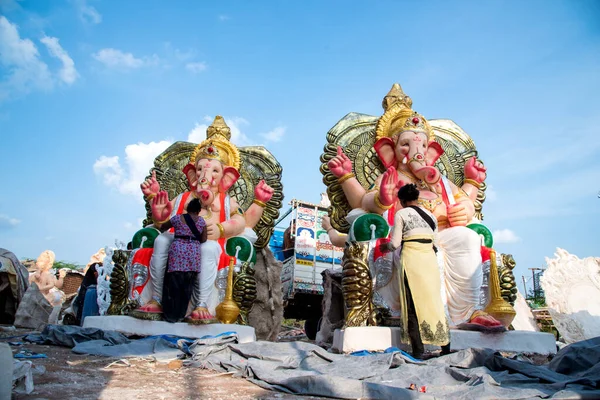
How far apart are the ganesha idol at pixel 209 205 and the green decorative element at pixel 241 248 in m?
0.06

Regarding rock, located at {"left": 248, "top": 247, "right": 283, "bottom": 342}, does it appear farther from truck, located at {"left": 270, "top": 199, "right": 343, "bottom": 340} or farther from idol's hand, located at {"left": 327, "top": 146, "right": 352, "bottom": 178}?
truck, located at {"left": 270, "top": 199, "right": 343, "bottom": 340}

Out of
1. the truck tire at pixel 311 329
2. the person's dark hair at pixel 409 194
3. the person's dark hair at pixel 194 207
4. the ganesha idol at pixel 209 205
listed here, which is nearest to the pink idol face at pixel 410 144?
the person's dark hair at pixel 409 194

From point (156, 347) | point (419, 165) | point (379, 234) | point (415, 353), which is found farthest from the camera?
A: point (419, 165)

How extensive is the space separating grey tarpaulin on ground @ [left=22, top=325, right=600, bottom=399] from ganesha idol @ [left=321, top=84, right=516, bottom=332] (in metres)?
1.03

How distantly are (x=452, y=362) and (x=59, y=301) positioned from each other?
915 cm

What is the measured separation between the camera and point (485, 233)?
193 inches

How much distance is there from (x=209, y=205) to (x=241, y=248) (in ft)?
2.06

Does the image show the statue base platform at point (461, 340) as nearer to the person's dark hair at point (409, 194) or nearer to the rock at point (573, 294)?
the person's dark hair at point (409, 194)

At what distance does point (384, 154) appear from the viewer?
221 inches

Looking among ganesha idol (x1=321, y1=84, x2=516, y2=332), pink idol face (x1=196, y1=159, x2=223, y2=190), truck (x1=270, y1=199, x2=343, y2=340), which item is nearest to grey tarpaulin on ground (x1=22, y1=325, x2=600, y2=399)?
ganesha idol (x1=321, y1=84, x2=516, y2=332)

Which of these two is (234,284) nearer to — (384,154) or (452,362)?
(384,154)

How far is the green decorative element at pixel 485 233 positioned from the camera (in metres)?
4.83

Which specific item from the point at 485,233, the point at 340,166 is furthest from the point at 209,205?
the point at 485,233

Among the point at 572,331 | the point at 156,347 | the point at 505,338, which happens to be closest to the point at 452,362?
the point at 505,338
